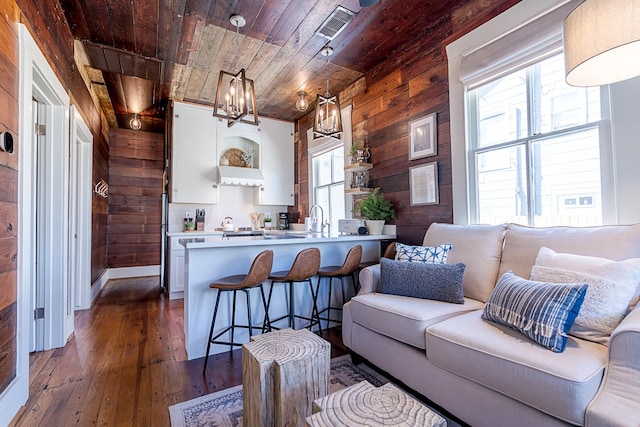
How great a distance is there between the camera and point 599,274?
1.52 metres

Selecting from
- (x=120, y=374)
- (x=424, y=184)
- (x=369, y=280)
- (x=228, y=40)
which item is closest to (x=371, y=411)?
(x=369, y=280)

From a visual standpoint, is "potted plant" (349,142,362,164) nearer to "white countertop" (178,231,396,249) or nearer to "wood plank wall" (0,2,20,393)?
"white countertop" (178,231,396,249)

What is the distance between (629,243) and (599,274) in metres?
0.31

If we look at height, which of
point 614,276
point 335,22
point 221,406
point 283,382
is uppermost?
point 335,22

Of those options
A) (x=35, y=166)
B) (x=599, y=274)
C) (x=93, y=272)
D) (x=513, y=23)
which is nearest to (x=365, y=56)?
(x=513, y=23)

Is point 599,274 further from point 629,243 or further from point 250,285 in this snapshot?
point 250,285

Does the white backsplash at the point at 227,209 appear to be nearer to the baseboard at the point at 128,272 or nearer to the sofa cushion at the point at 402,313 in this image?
the baseboard at the point at 128,272

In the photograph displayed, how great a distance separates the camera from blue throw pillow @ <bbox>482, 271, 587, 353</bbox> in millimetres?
1375

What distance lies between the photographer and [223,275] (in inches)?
105

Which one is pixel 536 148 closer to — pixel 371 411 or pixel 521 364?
pixel 521 364

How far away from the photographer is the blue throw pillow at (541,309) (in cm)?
138

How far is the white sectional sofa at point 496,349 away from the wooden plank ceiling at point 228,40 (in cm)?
203

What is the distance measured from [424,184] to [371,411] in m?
2.44

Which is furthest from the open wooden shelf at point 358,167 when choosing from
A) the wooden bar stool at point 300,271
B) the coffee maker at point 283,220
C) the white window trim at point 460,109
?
the coffee maker at point 283,220
